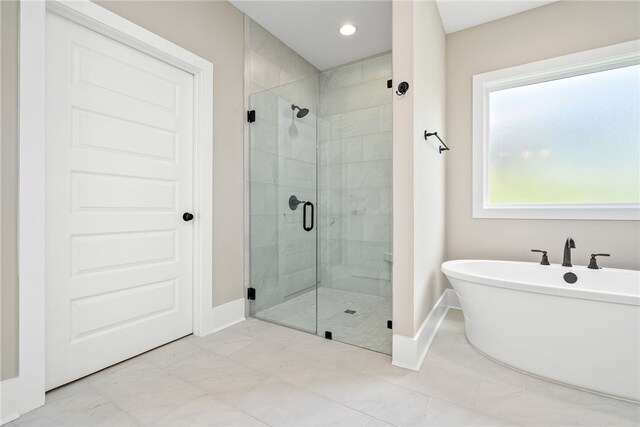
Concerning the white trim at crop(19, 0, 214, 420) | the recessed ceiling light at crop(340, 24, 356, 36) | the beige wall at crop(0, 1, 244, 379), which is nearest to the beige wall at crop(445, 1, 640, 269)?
the recessed ceiling light at crop(340, 24, 356, 36)

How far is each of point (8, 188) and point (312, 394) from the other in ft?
5.54

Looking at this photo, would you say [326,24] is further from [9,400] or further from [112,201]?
[9,400]

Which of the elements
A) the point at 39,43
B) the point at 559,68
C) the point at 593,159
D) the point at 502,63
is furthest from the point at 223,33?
the point at 593,159

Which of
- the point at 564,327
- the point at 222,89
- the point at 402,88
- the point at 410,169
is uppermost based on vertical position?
the point at 222,89

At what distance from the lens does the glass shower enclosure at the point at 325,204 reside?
86.4 inches

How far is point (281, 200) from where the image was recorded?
2.60 metres

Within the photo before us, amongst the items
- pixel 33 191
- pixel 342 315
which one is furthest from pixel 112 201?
pixel 342 315

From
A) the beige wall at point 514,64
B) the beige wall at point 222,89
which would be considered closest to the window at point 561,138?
the beige wall at point 514,64

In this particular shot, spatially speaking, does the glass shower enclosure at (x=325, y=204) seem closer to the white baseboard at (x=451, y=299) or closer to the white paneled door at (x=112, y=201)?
the white paneled door at (x=112, y=201)

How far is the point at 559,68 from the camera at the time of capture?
7.86ft

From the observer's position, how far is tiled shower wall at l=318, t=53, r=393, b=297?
2152 millimetres

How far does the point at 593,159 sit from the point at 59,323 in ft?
12.1

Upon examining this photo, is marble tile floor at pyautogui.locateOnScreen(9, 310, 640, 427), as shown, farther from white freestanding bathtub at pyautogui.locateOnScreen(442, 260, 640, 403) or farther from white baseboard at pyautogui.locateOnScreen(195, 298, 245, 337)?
white baseboard at pyautogui.locateOnScreen(195, 298, 245, 337)

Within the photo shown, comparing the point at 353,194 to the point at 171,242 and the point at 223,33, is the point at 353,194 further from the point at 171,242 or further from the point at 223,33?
the point at 223,33
